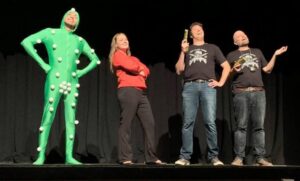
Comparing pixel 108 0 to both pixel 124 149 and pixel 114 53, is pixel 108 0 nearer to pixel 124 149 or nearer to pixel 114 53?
pixel 114 53

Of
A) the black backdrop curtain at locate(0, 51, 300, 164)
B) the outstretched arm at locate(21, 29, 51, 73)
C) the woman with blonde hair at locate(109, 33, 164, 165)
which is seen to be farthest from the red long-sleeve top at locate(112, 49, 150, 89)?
the black backdrop curtain at locate(0, 51, 300, 164)

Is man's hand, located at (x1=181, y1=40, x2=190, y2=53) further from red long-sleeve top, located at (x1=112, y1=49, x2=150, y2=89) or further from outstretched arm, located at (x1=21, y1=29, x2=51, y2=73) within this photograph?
outstretched arm, located at (x1=21, y1=29, x2=51, y2=73)

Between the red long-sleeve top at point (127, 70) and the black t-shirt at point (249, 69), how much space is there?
93 centimetres

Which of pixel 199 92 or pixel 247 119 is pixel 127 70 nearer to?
pixel 199 92

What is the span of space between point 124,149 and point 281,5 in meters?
3.06

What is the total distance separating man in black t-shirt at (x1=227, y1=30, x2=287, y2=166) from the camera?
185 inches

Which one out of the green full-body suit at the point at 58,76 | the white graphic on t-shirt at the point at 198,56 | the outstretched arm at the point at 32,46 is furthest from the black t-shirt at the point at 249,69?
the outstretched arm at the point at 32,46

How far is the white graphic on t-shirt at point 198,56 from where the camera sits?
4605 millimetres

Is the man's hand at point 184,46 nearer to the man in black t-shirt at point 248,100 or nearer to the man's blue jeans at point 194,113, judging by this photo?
the man's blue jeans at point 194,113

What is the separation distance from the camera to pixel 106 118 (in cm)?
611

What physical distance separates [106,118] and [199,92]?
6.17ft
